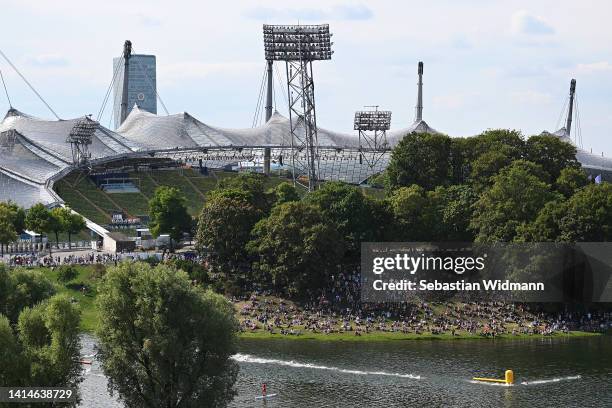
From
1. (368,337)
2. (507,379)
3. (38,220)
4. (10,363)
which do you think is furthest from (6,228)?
(10,363)

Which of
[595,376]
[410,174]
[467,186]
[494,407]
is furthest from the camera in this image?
[410,174]

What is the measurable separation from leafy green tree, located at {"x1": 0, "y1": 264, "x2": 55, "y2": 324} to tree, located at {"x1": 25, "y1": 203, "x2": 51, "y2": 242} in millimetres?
55400

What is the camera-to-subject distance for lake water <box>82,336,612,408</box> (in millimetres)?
71125

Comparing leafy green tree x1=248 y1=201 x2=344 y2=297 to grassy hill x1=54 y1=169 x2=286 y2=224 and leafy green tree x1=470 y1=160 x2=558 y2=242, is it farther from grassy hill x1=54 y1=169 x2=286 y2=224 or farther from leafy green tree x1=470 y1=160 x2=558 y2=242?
grassy hill x1=54 y1=169 x2=286 y2=224

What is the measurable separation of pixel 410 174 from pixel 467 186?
10.3 metres

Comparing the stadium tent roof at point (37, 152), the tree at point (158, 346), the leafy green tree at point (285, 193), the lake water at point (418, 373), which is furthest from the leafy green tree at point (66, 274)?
the tree at point (158, 346)

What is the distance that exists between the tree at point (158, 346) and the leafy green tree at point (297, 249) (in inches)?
1651

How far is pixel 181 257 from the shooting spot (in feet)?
369

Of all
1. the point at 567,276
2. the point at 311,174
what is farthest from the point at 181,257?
the point at 567,276

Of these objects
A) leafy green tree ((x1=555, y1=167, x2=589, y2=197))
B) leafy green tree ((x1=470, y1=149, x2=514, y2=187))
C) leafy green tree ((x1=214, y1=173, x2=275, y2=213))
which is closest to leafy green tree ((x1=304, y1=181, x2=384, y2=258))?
leafy green tree ((x1=214, y1=173, x2=275, y2=213))

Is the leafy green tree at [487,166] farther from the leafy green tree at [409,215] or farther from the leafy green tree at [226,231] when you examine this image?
the leafy green tree at [226,231]

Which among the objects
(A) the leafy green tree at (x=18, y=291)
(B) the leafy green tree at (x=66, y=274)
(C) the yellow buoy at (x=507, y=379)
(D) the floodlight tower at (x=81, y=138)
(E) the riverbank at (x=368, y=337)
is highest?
(D) the floodlight tower at (x=81, y=138)

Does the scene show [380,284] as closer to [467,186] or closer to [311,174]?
[467,186]

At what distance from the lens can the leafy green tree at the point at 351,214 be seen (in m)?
108
